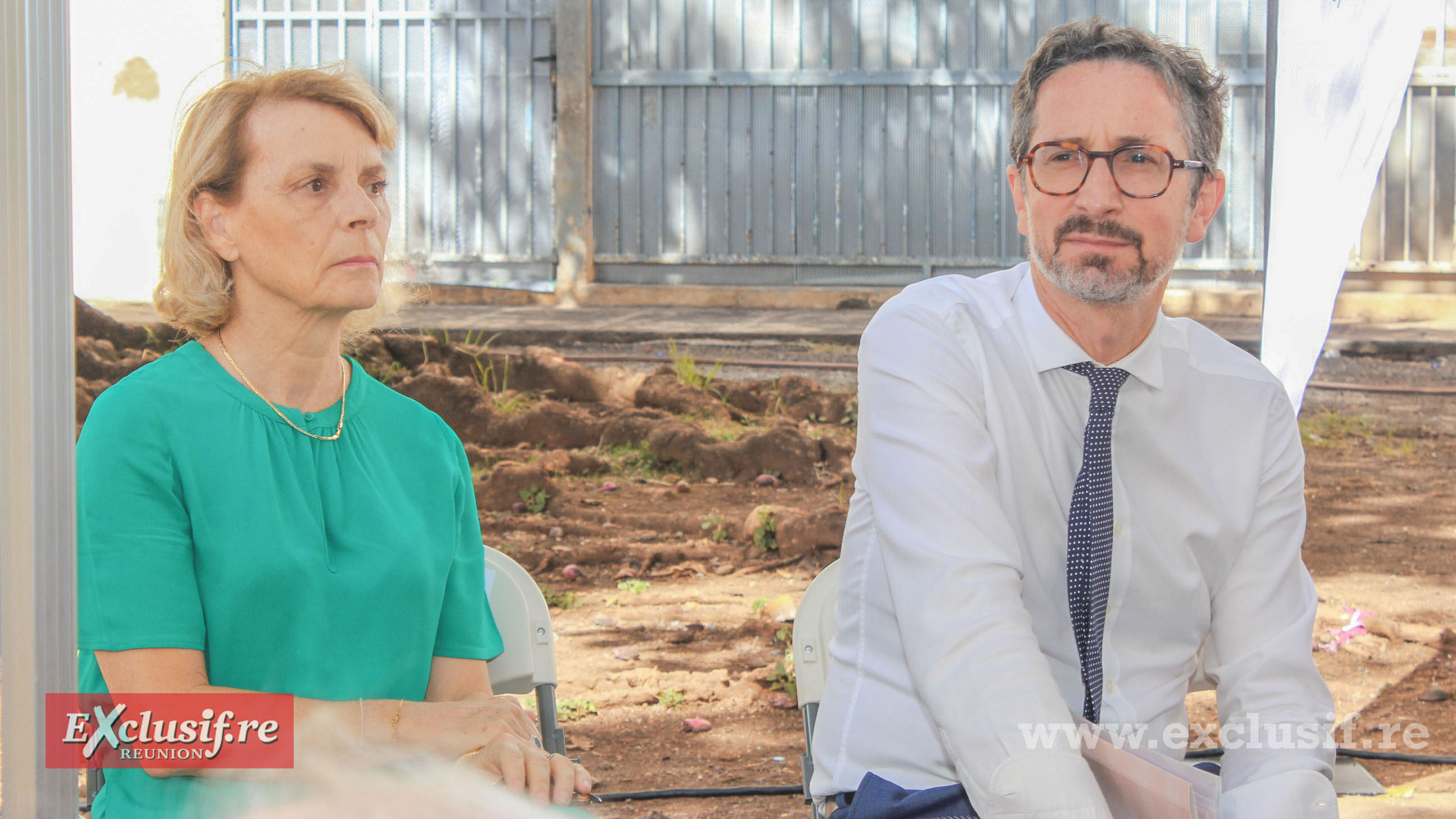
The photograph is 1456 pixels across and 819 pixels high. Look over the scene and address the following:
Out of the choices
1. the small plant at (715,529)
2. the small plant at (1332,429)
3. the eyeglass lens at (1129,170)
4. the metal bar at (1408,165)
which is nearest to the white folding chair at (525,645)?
the eyeglass lens at (1129,170)

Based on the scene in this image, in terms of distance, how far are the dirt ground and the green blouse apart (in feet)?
1.32

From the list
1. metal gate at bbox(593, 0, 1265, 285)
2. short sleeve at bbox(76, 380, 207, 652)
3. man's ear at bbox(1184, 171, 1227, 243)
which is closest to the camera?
short sleeve at bbox(76, 380, 207, 652)

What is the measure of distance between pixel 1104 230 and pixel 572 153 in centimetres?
888

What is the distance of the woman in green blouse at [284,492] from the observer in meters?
1.55

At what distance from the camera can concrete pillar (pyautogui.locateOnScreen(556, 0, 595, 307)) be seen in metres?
10.2

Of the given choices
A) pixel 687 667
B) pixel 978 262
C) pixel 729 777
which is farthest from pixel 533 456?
pixel 978 262

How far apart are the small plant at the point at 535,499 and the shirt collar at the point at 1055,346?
11.7 feet

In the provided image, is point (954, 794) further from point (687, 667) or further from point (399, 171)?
point (399, 171)

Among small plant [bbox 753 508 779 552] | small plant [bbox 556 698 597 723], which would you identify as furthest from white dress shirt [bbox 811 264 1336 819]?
small plant [bbox 753 508 779 552]

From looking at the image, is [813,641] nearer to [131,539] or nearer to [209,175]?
[131,539]

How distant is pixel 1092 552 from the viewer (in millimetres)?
1697

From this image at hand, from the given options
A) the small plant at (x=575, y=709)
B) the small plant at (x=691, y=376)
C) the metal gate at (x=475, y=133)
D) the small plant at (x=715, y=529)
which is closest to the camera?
the small plant at (x=575, y=709)

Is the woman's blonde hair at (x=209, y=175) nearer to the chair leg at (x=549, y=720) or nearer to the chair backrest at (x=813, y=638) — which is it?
the chair leg at (x=549, y=720)

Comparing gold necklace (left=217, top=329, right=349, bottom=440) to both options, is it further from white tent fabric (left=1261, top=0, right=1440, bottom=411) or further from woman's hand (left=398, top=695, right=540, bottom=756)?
white tent fabric (left=1261, top=0, right=1440, bottom=411)
